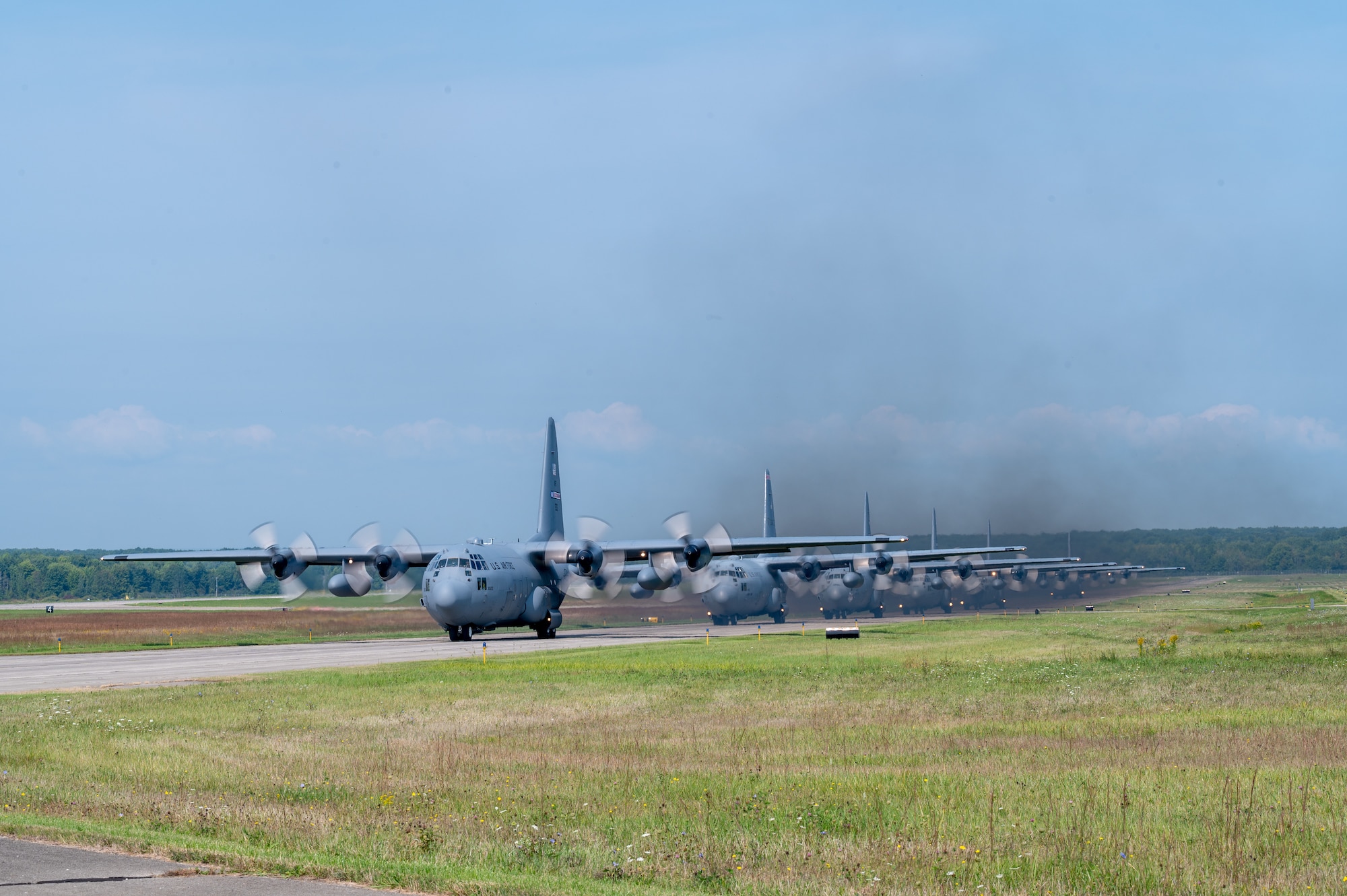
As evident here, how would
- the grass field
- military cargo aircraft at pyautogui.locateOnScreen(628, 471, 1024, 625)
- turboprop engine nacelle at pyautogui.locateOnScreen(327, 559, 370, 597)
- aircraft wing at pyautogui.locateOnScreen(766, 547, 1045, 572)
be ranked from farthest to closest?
1. military cargo aircraft at pyautogui.locateOnScreen(628, 471, 1024, 625)
2. aircraft wing at pyautogui.locateOnScreen(766, 547, 1045, 572)
3. turboprop engine nacelle at pyautogui.locateOnScreen(327, 559, 370, 597)
4. the grass field

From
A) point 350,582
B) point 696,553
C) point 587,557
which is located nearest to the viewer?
point 696,553

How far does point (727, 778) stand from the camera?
17.9 m

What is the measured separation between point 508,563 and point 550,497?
29.5ft

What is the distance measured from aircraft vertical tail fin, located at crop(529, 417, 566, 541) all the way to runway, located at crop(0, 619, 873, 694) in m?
5.57

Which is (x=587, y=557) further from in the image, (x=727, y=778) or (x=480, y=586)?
(x=727, y=778)

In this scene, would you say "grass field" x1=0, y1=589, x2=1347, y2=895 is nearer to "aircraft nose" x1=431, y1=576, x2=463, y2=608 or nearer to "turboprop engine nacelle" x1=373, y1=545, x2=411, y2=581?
"aircraft nose" x1=431, y1=576, x2=463, y2=608

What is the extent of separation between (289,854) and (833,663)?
1107 inches

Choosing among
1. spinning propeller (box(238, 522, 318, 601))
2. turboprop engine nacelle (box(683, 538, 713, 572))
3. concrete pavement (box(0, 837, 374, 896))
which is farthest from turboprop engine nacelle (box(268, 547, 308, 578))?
concrete pavement (box(0, 837, 374, 896))

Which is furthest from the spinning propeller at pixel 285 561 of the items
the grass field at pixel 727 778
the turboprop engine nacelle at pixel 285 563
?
the grass field at pixel 727 778

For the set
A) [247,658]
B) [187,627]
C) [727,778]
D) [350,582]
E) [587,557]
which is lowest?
[187,627]

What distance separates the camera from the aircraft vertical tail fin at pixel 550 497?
6462 cm

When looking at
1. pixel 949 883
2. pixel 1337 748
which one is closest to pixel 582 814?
pixel 949 883

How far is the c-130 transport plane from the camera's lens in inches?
2143

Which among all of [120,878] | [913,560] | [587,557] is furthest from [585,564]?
[120,878]
